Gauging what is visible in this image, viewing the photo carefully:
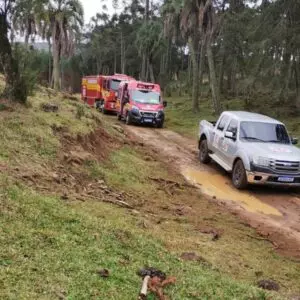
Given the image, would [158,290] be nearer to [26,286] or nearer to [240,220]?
[26,286]

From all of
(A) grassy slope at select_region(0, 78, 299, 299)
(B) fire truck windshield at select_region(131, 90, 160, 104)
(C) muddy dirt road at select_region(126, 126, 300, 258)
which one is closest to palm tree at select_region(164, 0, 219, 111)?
(B) fire truck windshield at select_region(131, 90, 160, 104)

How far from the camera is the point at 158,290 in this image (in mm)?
4738

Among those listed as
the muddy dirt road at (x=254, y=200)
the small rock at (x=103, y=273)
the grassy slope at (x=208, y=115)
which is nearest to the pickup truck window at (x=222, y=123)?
the muddy dirt road at (x=254, y=200)

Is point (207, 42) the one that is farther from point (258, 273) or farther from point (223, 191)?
point (258, 273)

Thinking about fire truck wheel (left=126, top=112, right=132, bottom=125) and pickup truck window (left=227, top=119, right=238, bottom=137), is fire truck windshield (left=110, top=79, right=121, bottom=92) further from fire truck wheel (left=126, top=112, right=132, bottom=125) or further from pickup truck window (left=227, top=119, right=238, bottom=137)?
pickup truck window (left=227, top=119, right=238, bottom=137)

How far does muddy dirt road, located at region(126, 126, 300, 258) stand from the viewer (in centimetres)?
823

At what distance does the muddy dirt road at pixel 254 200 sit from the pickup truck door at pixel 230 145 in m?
0.60

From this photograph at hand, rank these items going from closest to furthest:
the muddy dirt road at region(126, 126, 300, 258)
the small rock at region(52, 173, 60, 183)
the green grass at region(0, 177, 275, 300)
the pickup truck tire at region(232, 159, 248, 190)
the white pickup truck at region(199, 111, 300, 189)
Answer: the green grass at region(0, 177, 275, 300), the muddy dirt road at region(126, 126, 300, 258), the small rock at region(52, 173, 60, 183), the white pickup truck at region(199, 111, 300, 189), the pickup truck tire at region(232, 159, 248, 190)

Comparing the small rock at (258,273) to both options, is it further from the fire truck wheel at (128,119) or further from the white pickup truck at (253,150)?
the fire truck wheel at (128,119)

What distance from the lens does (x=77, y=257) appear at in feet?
17.0

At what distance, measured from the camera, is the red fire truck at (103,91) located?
1129 inches

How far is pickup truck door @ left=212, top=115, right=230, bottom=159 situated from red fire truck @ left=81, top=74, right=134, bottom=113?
49.4ft

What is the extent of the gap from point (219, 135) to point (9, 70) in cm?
619

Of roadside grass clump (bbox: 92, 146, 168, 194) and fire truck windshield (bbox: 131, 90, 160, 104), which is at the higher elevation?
fire truck windshield (bbox: 131, 90, 160, 104)
